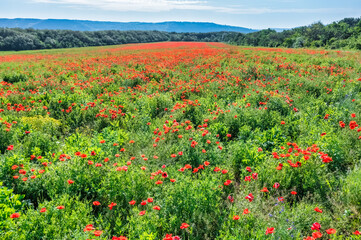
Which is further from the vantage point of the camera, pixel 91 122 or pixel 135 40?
pixel 135 40

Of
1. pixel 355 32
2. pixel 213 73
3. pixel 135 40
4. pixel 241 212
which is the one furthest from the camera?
pixel 135 40

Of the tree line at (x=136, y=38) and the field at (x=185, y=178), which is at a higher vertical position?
the tree line at (x=136, y=38)

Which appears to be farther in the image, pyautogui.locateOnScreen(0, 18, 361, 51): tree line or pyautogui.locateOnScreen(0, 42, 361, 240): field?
pyautogui.locateOnScreen(0, 18, 361, 51): tree line

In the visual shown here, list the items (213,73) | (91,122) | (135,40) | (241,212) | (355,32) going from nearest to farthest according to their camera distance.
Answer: (241,212), (91,122), (213,73), (355,32), (135,40)

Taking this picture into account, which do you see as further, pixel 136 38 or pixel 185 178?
pixel 136 38

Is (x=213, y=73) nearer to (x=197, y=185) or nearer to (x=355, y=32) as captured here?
(x=197, y=185)

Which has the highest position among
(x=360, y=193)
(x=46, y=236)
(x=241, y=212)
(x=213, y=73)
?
(x=213, y=73)

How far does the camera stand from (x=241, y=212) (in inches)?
128

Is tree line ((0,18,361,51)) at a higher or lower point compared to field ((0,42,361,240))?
higher

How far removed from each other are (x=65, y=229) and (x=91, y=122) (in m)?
4.61

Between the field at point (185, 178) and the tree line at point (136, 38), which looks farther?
the tree line at point (136, 38)

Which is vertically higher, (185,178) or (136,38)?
(136,38)

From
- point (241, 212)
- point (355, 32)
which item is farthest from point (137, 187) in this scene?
point (355, 32)

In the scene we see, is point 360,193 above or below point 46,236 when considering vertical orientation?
above
